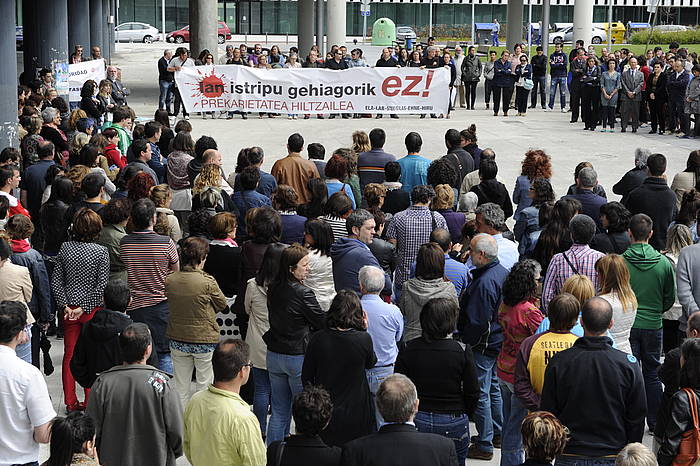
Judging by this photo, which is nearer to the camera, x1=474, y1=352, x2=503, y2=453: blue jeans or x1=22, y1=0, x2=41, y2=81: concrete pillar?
x1=474, y1=352, x2=503, y2=453: blue jeans

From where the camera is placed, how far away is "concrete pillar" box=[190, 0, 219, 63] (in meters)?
28.8

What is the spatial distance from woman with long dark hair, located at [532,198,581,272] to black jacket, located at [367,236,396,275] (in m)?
1.28

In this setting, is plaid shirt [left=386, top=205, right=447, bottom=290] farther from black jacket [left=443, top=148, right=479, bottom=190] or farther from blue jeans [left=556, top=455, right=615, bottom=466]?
blue jeans [left=556, top=455, right=615, bottom=466]

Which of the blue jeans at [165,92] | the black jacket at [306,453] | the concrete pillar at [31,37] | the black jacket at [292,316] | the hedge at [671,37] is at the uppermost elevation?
the hedge at [671,37]

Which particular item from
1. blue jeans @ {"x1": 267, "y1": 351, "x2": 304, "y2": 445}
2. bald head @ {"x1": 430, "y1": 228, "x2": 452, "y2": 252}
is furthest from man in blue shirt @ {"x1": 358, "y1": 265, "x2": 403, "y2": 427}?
bald head @ {"x1": 430, "y1": 228, "x2": 452, "y2": 252}

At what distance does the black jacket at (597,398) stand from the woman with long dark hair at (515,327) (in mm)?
890

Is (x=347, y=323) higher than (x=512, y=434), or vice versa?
(x=347, y=323)

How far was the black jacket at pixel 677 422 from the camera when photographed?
5.66m

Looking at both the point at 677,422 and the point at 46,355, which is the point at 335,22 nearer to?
the point at 46,355

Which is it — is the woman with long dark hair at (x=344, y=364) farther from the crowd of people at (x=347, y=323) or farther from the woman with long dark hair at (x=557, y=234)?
the woman with long dark hair at (x=557, y=234)

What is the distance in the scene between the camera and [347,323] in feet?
21.4

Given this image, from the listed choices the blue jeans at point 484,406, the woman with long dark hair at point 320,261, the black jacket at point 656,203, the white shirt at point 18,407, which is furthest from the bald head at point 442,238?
the white shirt at point 18,407

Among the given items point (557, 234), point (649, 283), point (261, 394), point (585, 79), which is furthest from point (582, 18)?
point (261, 394)

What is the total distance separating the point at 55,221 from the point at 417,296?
169 inches
